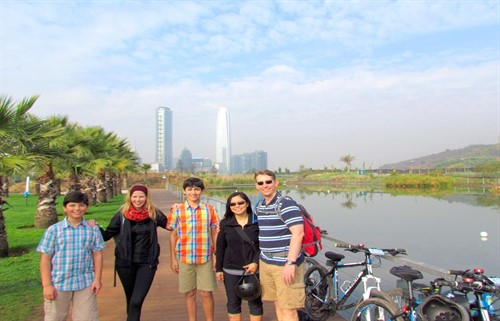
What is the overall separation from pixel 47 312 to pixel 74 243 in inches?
22.1

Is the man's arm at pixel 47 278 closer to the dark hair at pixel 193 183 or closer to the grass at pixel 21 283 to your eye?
the dark hair at pixel 193 183

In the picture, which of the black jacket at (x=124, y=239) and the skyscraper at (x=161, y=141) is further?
the skyscraper at (x=161, y=141)

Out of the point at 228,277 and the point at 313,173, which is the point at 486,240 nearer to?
the point at 228,277

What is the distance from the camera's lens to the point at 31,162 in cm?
887

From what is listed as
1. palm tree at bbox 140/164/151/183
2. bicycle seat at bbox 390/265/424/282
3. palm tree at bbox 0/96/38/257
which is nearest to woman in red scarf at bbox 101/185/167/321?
bicycle seat at bbox 390/265/424/282

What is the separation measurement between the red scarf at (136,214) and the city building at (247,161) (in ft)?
354

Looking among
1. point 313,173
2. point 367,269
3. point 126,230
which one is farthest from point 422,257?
point 313,173

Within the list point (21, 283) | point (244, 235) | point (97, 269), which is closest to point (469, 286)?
point (244, 235)

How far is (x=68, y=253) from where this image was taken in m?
3.14

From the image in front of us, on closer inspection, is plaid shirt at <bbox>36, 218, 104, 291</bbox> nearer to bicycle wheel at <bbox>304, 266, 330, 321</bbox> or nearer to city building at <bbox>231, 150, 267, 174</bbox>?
bicycle wheel at <bbox>304, 266, 330, 321</bbox>

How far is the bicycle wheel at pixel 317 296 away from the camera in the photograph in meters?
4.21

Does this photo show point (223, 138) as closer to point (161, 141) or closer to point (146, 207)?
point (161, 141)

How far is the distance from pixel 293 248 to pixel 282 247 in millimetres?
146

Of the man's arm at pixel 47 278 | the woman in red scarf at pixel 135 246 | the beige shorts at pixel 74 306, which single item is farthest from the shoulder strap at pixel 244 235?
the man's arm at pixel 47 278
